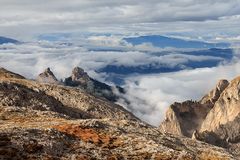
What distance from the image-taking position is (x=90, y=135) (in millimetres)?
42938

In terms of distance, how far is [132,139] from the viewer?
1736 inches

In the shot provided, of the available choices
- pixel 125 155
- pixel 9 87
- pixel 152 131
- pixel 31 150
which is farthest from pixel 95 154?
pixel 9 87

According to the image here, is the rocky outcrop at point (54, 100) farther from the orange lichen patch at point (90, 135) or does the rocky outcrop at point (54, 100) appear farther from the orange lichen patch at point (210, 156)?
the orange lichen patch at point (210, 156)

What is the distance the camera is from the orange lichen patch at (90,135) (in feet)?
137

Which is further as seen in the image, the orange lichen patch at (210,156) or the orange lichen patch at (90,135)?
the orange lichen patch at (210,156)

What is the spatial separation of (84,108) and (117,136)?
9585cm

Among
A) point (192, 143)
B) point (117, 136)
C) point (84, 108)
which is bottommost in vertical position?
point (84, 108)

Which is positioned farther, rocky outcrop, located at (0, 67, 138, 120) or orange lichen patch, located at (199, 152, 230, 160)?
rocky outcrop, located at (0, 67, 138, 120)

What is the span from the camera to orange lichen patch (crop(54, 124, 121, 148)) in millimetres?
41688

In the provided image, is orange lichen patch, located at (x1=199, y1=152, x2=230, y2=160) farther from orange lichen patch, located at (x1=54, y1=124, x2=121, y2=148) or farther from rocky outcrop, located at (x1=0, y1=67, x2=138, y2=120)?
rocky outcrop, located at (x1=0, y1=67, x2=138, y2=120)

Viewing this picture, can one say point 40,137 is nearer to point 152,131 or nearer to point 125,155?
point 125,155

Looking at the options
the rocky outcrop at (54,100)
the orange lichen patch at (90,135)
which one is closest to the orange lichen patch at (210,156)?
the orange lichen patch at (90,135)

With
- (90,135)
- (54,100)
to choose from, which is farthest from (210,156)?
(54,100)

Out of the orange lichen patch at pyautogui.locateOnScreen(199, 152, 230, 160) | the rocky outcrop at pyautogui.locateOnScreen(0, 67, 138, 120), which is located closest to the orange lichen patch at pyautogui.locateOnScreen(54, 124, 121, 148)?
the orange lichen patch at pyautogui.locateOnScreen(199, 152, 230, 160)
